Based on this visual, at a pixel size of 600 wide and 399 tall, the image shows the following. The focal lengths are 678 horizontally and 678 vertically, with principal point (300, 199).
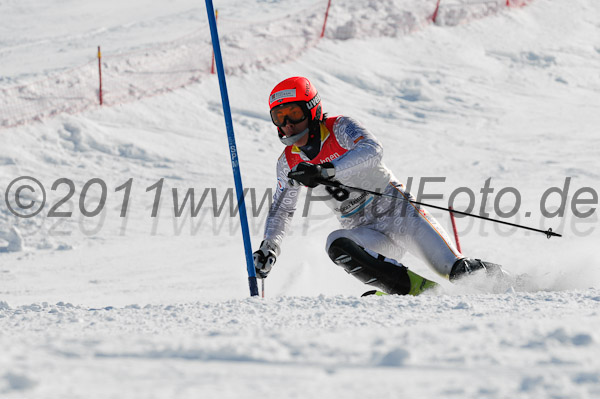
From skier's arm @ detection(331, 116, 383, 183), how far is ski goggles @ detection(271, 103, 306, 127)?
0.99ft

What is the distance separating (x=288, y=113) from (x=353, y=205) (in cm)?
84

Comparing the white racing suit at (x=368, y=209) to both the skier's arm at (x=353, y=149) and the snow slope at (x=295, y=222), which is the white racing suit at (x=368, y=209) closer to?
the skier's arm at (x=353, y=149)

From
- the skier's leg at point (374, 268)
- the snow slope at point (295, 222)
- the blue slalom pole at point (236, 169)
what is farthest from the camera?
the blue slalom pole at point (236, 169)

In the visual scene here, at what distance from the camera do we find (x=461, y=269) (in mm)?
4402

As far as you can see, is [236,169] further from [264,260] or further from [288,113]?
[264,260]

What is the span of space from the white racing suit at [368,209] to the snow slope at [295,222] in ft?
1.20

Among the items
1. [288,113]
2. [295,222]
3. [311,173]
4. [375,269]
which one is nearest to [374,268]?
[375,269]

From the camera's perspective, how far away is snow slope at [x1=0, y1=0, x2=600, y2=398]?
1.98m

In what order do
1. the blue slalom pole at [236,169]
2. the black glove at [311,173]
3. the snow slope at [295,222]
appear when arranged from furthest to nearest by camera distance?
the blue slalom pole at [236,169] < the black glove at [311,173] < the snow slope at [295,222]

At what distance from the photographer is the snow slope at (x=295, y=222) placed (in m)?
1.98

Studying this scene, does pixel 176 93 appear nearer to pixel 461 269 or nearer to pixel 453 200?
pixel 453 200

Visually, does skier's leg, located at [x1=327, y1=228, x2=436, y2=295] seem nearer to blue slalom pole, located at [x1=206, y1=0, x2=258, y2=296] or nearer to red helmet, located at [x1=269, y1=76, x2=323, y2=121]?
blue slalom pole, located at [x1=206, y1=0, x2=258, y2=296]

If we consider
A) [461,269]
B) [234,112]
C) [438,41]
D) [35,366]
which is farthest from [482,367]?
[438,41]

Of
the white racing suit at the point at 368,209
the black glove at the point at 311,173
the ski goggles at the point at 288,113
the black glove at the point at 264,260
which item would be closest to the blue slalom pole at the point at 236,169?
the black glove at the point at 264,260
